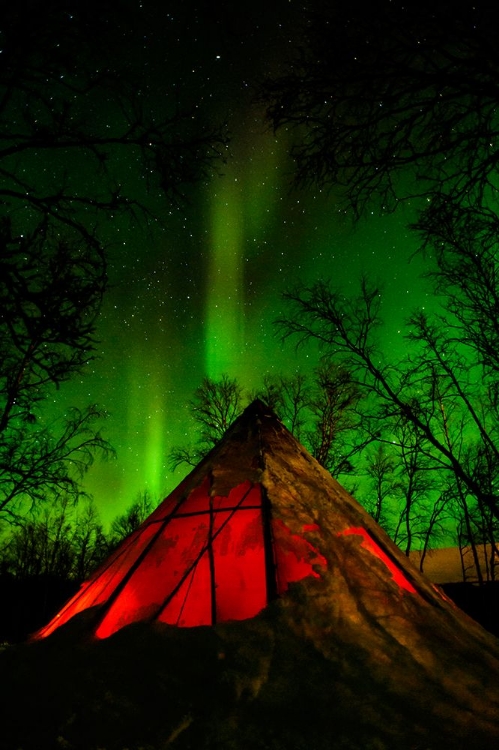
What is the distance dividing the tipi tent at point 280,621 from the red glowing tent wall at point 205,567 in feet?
0.04

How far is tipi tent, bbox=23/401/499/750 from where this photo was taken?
295cm

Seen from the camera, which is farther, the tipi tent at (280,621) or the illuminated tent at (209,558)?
the illuminated tent at (209,558)

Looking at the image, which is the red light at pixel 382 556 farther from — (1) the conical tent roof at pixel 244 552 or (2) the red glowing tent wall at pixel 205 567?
(2) the red glowing tent wall at pixel 205 567

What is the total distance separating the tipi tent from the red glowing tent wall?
0.01m

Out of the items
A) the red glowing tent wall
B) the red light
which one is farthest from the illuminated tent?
the red light

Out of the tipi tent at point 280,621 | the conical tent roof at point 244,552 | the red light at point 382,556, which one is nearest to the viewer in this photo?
the tipi tent at point 280,621

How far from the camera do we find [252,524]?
4.89 m

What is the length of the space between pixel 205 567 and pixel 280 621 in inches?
53.4

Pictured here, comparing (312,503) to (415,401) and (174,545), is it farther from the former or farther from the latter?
(415,401)

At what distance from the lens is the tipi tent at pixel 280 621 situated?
295 centimetres

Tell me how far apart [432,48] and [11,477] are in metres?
10.5

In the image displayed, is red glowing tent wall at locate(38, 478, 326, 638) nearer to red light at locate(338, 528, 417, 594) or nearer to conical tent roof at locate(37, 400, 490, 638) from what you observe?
conical tent roof at locate(37, 400, 490, 638)

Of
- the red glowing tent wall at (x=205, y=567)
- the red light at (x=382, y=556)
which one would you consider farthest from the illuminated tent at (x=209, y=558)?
the red light at (x=382, y=556)

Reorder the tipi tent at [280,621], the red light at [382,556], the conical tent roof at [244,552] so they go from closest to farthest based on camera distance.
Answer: the tipi tent at [280,621]
the conical tent roof at [244,552]
the red light at [382,556]
